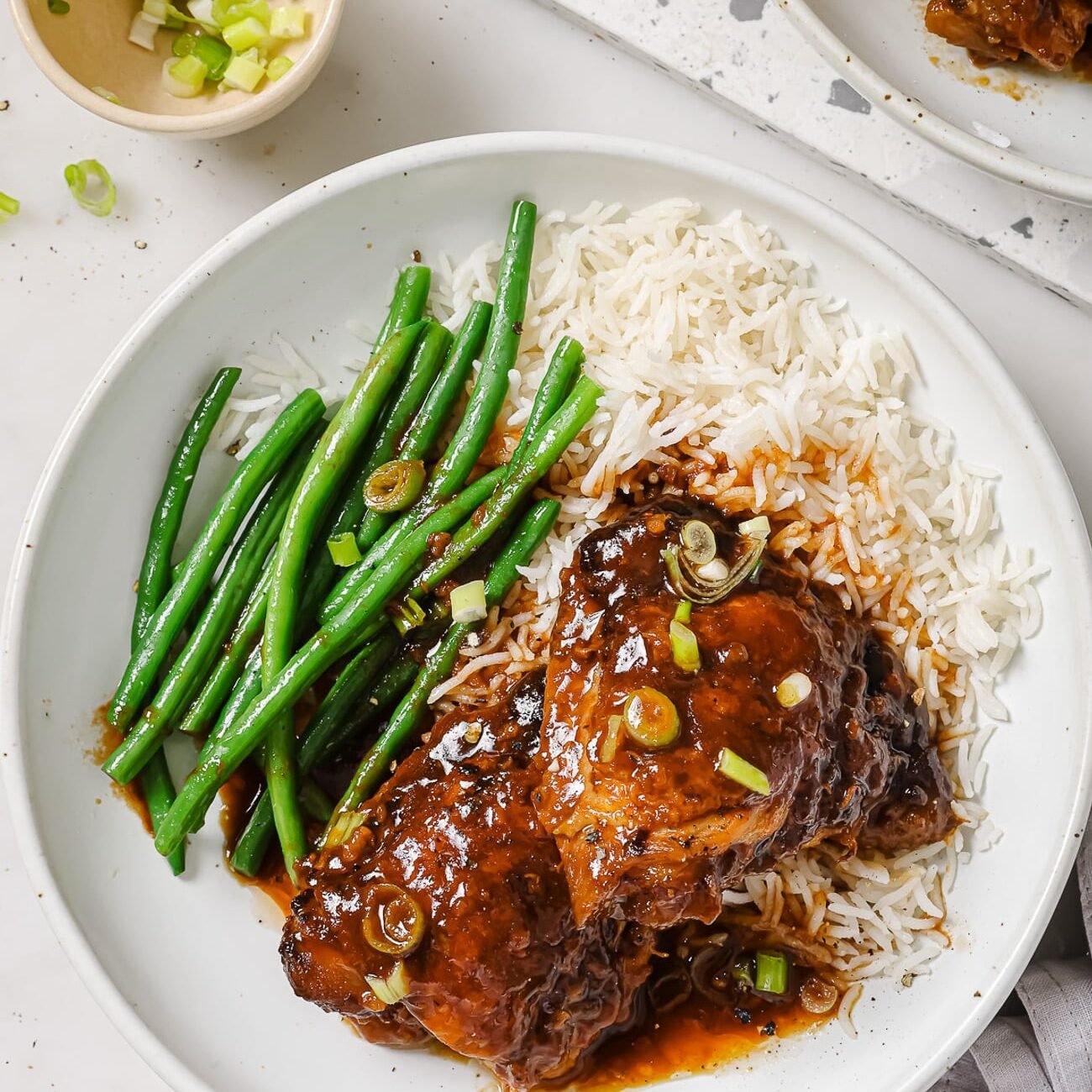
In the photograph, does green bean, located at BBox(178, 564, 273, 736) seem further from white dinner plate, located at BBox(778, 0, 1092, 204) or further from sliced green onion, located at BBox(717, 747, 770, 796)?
white dinner plate, located at BBox(778, 0, 1092, 204)

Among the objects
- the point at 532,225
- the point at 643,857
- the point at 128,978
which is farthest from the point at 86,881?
the point at 532,225

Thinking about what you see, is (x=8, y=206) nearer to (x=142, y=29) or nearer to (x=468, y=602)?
(x=142, y=29)

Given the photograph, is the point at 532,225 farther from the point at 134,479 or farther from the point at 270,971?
the point at 270,971

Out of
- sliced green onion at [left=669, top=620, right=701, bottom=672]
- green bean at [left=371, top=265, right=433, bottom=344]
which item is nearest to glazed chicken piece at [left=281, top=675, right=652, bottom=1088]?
sliced green onion at [left=669, top=620, right=701, bottom=672]

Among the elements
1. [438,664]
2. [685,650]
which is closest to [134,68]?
[438,664]

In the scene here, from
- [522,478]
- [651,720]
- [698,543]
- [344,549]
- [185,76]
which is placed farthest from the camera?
[185,76]

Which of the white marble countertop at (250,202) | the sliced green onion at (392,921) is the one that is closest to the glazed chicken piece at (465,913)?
the sliced green onion at (392,921)

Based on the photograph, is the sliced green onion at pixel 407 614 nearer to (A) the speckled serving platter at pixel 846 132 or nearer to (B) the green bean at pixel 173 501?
(B) the green bean at pixel 173 501
